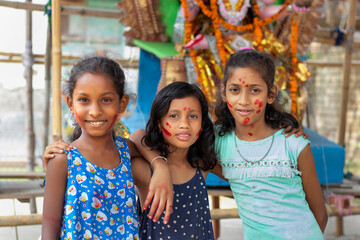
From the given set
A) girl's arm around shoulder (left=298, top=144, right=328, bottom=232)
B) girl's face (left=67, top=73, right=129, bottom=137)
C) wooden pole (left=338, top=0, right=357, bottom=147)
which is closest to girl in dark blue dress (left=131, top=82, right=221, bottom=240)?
girl's face (left=67, top=73, right=129, bottom=137)

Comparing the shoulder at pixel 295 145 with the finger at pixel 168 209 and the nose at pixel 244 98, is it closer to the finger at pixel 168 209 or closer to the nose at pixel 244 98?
the nose at pixel 244 98

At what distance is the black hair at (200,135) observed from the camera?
5.09 feet

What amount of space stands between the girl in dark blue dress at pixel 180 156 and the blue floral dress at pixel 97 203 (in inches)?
5.3

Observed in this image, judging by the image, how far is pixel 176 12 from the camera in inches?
128

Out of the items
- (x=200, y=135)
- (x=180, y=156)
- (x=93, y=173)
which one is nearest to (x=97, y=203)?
(x=93, y=173)

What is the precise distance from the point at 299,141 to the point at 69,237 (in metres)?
0.95

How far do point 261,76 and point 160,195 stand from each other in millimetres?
641

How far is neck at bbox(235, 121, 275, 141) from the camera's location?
170cm

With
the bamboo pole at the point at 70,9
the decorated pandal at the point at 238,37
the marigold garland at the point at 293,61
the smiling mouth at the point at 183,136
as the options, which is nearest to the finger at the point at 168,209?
the smiling mouth at the point at 183,136

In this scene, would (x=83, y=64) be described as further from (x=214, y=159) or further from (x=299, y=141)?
(x=299, y=141)

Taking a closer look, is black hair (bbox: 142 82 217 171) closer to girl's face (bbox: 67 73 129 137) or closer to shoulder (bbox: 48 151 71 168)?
girl's face (bbox: 67 73 129 137)

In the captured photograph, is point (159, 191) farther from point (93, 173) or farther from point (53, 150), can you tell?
point (53, 150)

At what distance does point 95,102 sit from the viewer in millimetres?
1371

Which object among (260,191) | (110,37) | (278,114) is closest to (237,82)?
(278,114)
